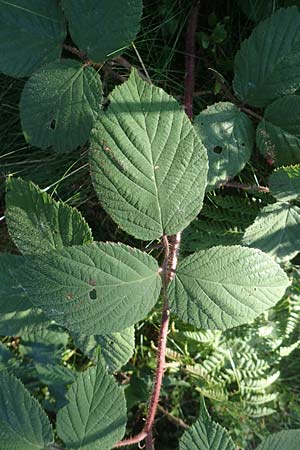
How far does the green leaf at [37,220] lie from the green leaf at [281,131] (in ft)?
1.72

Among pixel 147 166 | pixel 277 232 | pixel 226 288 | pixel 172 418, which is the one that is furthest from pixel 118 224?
pixel 172 418

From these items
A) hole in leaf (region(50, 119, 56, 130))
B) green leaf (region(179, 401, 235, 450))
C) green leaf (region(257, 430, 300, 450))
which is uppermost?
hole in leaf (region(50, 119, 56, 130))

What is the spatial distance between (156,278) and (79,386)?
27 cm

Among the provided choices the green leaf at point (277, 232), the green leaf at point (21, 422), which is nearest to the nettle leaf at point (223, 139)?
the green leaf at point (277, 232)

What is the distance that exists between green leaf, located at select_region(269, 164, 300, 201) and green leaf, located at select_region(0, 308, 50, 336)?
64 cm

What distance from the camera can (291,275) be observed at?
1.81 metres

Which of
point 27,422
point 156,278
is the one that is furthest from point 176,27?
point 27,422

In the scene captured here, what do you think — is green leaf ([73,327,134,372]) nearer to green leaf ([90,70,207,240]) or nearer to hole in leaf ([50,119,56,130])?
green leaf ([90,70,207,240])

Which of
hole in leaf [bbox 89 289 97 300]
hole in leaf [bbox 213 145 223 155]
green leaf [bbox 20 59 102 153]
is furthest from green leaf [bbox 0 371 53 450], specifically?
hole in leaf [bbox 213 145 223 155]

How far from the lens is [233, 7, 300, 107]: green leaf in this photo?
1318 millimetres

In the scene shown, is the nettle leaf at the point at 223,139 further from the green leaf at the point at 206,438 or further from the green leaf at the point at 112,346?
the green leaf at the point at 206,438

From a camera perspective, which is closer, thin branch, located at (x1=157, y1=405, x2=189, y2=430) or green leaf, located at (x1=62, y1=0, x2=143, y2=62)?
green leaf, located at (x1=62, y1=0, x2=143, y2=62)

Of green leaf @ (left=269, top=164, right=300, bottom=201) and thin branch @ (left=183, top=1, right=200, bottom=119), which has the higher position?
thin branch @ (left=183, top=1, right=200, bottom=119)

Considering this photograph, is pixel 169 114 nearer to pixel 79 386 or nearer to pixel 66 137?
pixel 66 137
